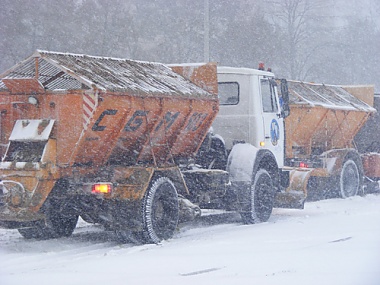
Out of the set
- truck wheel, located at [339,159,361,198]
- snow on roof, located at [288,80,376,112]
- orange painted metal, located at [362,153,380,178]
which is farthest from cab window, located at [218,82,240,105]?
orange painted metal, located at [362,153,380,178]

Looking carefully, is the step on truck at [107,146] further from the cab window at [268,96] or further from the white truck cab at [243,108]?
the cab window at [268,96]

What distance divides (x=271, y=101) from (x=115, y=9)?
53.6ft

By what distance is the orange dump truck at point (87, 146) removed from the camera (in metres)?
9.48

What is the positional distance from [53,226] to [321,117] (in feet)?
26.0

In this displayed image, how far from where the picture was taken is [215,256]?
9.05 m

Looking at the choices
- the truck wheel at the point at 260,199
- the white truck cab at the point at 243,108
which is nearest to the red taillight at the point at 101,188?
the truck wheel at the point at 260,199

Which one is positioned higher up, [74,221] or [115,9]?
[115,9]

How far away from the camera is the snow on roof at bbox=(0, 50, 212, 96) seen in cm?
972

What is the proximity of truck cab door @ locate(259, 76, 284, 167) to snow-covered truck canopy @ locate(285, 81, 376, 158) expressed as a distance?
7.32 feet

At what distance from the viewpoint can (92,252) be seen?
9695mm

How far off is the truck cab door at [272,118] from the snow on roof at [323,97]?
241 centimetres

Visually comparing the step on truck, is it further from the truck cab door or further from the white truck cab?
the truck cab door

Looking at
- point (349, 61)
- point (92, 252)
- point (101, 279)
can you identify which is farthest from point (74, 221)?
point (349, 61)

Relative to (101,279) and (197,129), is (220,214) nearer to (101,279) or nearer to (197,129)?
(197,129)
